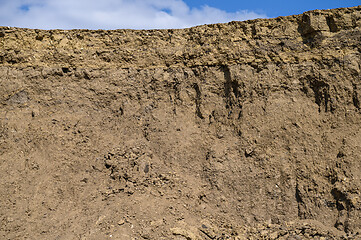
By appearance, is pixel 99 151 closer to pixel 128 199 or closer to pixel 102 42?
pixel 128 199

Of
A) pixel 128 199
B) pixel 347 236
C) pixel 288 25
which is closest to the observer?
pixel 347 236

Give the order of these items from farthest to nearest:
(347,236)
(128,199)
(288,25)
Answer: (288,25) < (128,199) < (347,236)

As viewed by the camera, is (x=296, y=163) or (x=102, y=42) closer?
(x=296, y=163)

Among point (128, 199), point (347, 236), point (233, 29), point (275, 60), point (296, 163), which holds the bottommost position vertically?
point (347, 236)

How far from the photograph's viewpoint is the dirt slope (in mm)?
6109

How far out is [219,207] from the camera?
6.38 metres

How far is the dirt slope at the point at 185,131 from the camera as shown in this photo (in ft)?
20.0

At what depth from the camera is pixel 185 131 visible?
710 cm

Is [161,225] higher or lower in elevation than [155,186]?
lower

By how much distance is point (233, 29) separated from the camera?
7.52 meters

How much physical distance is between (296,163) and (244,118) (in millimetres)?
1307

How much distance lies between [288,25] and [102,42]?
403cm

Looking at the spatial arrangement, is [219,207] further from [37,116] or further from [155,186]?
[37,116]

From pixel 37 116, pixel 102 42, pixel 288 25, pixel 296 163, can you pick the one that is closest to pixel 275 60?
pixel 288 25
